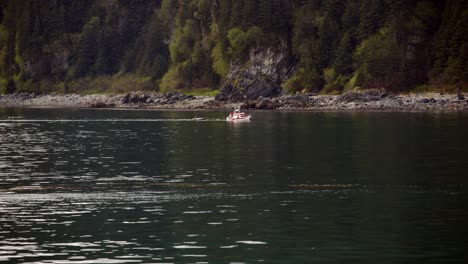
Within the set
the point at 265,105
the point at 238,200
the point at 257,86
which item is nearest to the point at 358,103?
the point at 265,105

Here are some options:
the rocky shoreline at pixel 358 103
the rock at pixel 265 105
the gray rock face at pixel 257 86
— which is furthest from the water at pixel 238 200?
the gray rock face at pixel 257 86

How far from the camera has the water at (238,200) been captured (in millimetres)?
35375

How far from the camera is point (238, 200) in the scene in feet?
158

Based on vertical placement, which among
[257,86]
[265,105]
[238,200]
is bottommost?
[265,105]

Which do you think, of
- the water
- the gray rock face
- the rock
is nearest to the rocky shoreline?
the rock

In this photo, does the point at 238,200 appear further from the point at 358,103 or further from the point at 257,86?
the point at 257,86

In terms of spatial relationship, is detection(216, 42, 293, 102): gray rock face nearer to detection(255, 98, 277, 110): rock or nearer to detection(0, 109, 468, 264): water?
detection(255, 98, 277, 110): rock

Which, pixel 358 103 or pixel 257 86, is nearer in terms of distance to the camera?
pixel 358 103

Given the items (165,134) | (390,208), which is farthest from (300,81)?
(390,208)

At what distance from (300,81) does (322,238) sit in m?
153

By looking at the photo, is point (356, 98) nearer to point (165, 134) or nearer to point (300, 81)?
point (300, 81)

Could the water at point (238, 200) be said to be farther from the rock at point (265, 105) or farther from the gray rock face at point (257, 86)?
the gray rock face at point (257, 86)

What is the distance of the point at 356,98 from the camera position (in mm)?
165250

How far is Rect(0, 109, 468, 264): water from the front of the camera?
3538 cm
